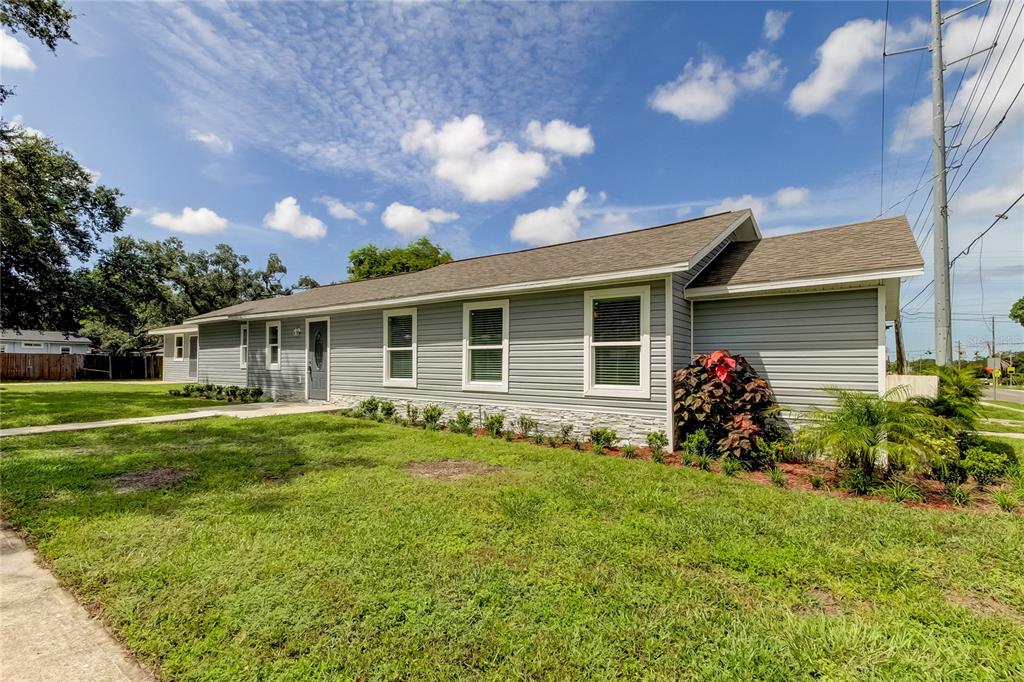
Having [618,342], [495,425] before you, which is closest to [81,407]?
[495,425]

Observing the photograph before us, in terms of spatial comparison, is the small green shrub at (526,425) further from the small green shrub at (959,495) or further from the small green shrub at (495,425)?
the small green shrub at (959,495)

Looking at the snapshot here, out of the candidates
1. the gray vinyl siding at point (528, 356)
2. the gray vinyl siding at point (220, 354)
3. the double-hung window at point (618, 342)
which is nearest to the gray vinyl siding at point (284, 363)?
the gray vinyl siding at point (220, 354)

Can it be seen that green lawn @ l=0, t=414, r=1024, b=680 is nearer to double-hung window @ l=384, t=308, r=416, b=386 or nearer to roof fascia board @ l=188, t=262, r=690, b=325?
roof fascia board @ l=188, t=262, r=690, b=325

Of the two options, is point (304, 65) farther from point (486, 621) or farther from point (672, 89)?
point (486, 621)

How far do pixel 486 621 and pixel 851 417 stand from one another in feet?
16.7

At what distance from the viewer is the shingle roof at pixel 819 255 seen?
612 centimetres

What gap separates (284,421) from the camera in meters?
9.34

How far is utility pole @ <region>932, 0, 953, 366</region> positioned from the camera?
9.12 m

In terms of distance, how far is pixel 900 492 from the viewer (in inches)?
187

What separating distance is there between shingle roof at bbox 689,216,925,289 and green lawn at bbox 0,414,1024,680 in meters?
3.28

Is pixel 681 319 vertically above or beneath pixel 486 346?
above

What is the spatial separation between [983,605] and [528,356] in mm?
6491

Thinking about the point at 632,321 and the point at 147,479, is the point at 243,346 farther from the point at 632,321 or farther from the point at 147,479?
the point at 632,321

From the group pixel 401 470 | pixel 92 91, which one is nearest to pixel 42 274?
pixel 92 91
